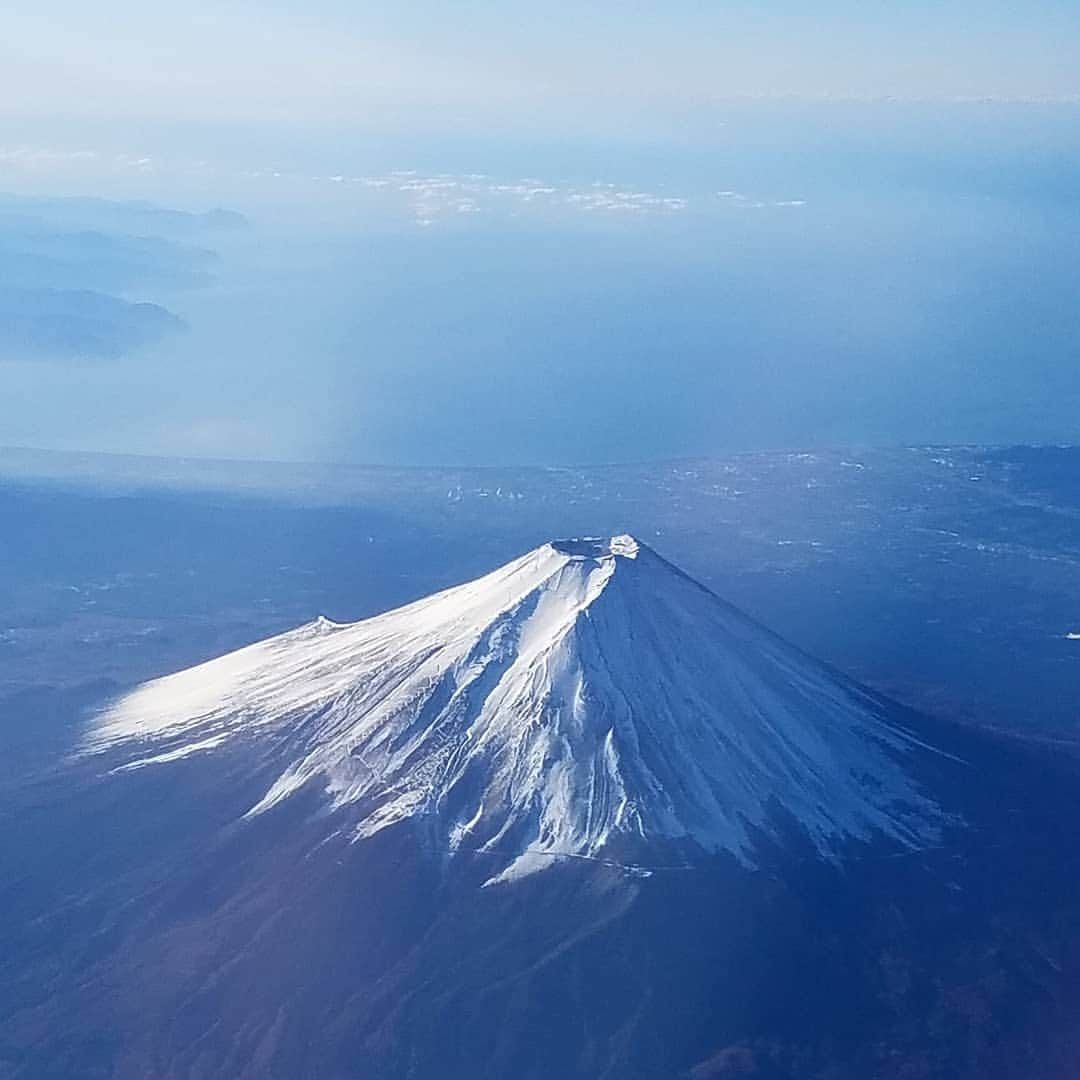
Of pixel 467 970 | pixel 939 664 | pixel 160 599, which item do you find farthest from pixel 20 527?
pixel 467 970

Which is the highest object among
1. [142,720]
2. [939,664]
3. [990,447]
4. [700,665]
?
[700,665]

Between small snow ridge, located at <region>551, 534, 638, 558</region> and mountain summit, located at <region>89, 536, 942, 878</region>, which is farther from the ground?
small snow ridge, located at <region>551, 534, 638, 558</region>

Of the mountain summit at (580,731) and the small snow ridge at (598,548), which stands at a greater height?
the small snow ridge at (598,548)

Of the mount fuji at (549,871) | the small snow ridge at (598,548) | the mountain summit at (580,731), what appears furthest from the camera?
the small snow ridge at (598,548)

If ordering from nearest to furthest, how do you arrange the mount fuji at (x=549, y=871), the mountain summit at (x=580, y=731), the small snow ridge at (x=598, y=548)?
the mount fuji at (x=549, y=871) < the mountain summit at (x=580, y=731) < the small snow ridge at (x=598, y=548)

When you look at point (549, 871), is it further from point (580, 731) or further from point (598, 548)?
point (598, 548)

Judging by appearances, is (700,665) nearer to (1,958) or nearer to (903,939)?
(903,939)
